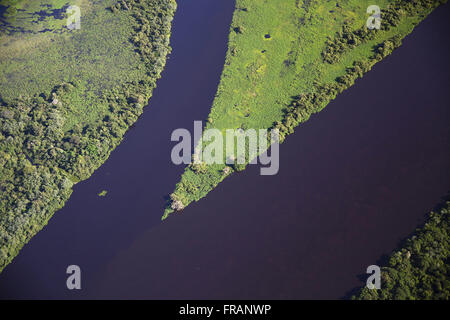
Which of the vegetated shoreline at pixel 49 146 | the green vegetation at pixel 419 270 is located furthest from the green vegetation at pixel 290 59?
the green vegetation at pixel 419 270

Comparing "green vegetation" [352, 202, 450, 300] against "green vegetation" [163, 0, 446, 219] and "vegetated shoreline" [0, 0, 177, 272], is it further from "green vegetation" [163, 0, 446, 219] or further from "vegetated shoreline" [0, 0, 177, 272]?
"vegetated shoreline" [0, 0, 177, 272]

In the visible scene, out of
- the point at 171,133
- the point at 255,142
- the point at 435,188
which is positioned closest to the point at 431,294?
the point at 435,188

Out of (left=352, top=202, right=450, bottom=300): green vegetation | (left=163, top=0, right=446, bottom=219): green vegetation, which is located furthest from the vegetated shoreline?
(left=352, top=202, right=450, bottom=300): green vegetation

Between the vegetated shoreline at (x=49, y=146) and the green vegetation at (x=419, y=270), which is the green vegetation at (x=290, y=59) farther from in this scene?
the green vegetation at (x=419, y=270)

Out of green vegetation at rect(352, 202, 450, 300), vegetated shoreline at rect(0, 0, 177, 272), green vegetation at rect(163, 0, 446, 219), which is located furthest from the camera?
green vegetation at rect(163, 0, 446, 219)
